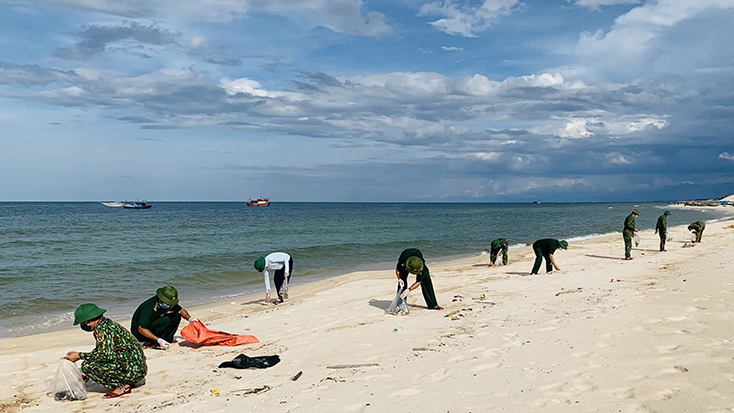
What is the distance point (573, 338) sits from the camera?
23.1ft

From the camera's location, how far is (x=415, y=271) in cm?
964

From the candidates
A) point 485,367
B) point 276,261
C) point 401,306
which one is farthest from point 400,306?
point 485,367

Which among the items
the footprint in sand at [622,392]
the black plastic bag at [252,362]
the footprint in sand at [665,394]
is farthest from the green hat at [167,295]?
the footprint in sand at [665,394]

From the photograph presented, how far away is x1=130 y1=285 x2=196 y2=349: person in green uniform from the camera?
8.23 m

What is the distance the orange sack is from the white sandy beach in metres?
0.22

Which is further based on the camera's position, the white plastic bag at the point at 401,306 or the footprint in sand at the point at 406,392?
the white plastic bag at the point at 401,306

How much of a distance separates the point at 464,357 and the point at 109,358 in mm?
4353

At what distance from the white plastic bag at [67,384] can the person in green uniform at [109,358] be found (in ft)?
0.36

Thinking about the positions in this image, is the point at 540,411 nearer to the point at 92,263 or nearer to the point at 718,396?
the point at 718,396

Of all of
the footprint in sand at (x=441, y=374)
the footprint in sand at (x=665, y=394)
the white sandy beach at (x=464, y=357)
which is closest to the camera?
the footprint in sand at (x=665, y=394)

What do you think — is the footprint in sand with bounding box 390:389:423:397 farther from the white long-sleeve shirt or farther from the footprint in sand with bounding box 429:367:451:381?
the white long-sleeve shirt

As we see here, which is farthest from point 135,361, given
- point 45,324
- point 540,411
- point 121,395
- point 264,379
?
point 45,324

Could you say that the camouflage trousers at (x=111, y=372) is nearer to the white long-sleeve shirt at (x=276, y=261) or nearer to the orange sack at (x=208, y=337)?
the orange sack at (x=208, y=337)

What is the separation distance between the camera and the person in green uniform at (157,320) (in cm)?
823
